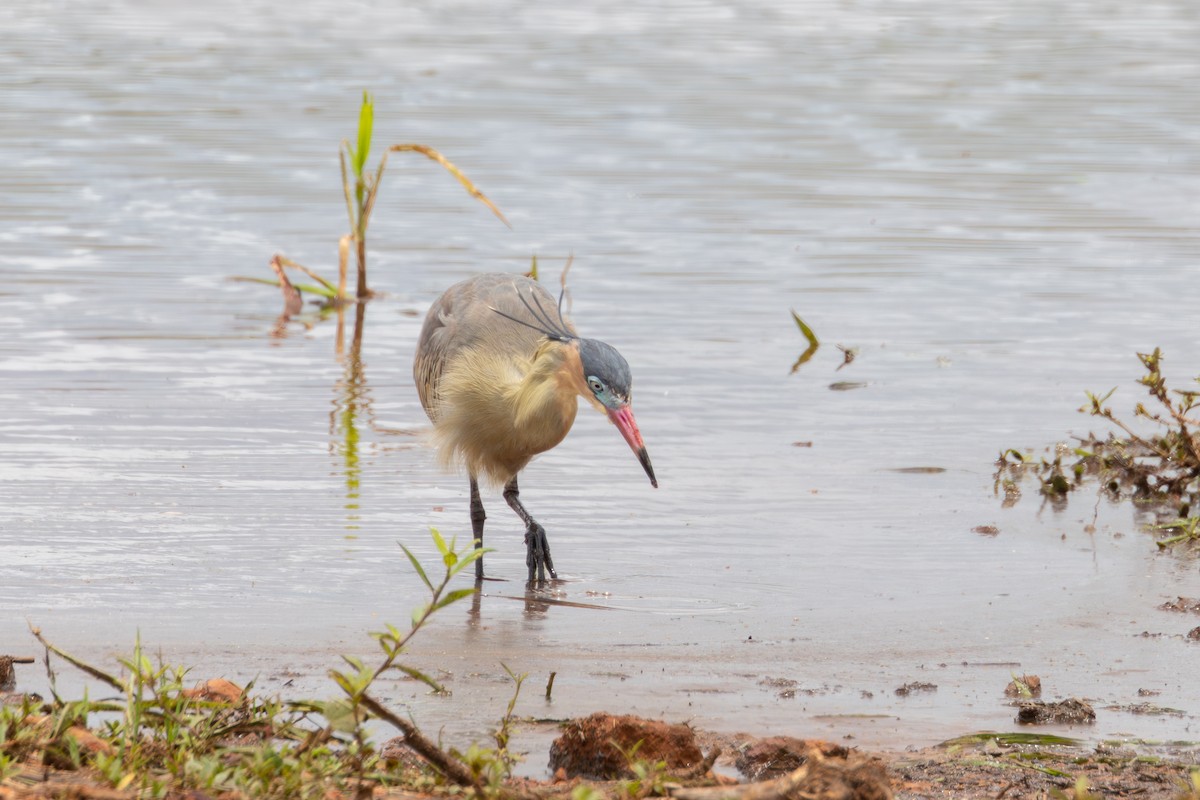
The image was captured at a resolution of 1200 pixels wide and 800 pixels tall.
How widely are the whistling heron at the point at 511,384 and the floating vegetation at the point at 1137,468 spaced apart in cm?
188

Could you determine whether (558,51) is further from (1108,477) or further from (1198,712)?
(1198,712)

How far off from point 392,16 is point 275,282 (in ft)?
53.7

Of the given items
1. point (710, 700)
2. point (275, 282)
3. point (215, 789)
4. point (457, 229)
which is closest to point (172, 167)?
point (457, 229)

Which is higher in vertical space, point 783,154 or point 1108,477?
point 783,154

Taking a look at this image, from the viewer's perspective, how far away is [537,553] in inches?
238

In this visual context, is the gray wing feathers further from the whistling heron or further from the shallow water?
the shallow water

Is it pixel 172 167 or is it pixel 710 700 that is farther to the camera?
pixel 172 167

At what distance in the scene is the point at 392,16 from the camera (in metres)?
25.9

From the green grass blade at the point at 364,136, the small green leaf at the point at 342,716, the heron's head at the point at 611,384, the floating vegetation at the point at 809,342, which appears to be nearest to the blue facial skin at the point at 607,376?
the heron's head at the point at 611,384

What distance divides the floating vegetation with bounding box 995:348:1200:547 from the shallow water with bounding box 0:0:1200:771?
0.13 m

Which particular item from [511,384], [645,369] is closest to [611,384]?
[511,384]

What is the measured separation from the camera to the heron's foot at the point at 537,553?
237 inches

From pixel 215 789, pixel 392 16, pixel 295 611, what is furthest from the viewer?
pixel 392 16

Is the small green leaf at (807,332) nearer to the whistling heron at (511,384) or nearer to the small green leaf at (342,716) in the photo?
the whistling heron at (511,384)
